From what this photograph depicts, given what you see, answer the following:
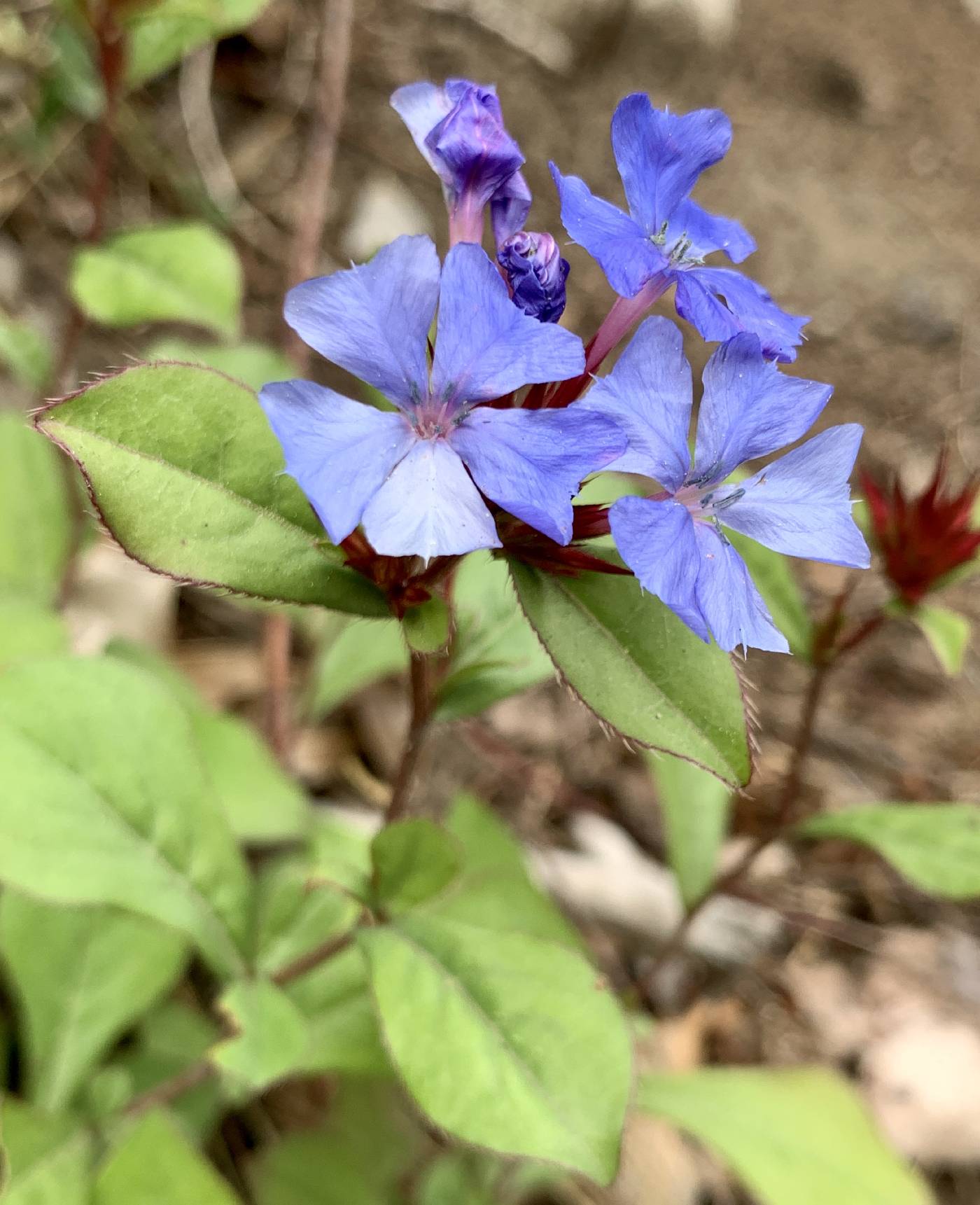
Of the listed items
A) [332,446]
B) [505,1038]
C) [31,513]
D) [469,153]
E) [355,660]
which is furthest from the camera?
[31,513]

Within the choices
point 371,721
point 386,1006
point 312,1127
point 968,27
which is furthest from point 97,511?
point 968,27

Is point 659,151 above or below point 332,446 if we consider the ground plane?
above

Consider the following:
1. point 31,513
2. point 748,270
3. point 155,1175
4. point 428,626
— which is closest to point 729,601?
point 428,626

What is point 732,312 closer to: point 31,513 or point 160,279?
point 160,279

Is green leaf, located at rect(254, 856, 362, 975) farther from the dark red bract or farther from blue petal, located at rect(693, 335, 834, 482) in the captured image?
the dark red bract

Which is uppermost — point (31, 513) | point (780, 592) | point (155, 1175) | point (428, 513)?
point (428, 513)

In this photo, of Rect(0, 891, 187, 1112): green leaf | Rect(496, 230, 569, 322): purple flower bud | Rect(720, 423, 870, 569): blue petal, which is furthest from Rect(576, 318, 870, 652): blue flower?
Rect(0, 891, 187, 1112): green leaf
